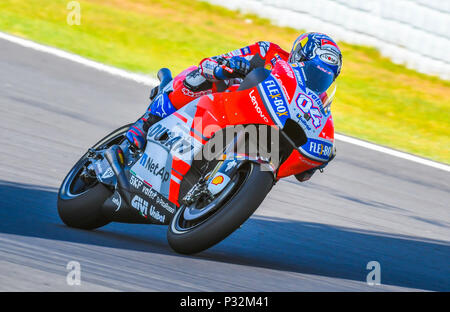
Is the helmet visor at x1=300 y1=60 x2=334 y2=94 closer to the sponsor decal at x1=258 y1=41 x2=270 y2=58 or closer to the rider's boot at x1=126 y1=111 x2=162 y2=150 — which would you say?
the sponsor decal at x1=258 y1=41 x2=270 y2=58

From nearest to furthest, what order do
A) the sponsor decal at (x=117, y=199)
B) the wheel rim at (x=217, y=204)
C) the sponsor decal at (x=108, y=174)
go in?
the wheel rim at (x=217, y=204) → the sponsor decal at (x=117, y=199) → the sponsor decal at (x=108, y=174)

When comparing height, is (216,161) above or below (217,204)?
above

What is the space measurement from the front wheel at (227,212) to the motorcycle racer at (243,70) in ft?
1.68

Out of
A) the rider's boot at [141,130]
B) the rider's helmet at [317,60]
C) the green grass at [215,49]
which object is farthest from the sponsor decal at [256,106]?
the green grass at [215,49]

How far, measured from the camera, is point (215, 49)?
529 inches

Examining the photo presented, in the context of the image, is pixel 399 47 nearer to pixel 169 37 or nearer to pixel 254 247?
pixel 169 37

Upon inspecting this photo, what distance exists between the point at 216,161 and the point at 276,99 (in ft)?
1.63

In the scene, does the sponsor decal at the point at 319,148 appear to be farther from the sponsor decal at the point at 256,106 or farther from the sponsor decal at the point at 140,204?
the sponsor decal at the point at 140,204

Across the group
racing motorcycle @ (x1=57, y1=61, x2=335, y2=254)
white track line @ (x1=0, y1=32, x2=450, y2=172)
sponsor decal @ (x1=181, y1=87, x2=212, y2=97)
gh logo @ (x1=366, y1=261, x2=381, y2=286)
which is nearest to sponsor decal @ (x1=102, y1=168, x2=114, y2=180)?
racing motorcycle @ (x1=57, y1=61, x2=335, y2=254)

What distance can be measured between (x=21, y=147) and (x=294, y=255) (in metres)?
2.83

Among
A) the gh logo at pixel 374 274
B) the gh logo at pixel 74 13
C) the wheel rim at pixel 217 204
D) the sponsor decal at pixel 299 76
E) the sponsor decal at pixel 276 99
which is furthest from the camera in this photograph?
the gh logo at pixel 74 13

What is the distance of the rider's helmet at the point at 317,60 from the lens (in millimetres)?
4703

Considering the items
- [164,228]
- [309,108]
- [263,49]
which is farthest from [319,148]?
[164,228]

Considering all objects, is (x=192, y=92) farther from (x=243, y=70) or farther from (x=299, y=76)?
(x=299, y=76)
